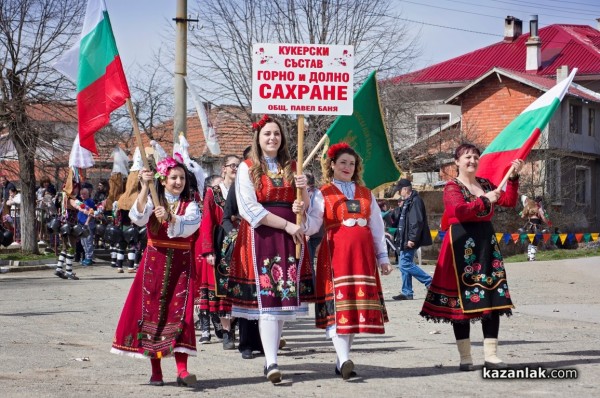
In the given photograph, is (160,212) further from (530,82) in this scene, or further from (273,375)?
(530,82)

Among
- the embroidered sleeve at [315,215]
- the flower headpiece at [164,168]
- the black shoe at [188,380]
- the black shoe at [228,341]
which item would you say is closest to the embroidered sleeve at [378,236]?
the embroidered sleeve at [315,215]

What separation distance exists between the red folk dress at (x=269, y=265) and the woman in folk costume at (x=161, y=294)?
40 centimetres

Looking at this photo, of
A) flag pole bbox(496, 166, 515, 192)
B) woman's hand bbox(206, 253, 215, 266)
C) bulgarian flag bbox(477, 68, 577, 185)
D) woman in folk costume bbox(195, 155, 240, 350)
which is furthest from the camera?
woman in folk costume bbox(195, 155, 240, 350)

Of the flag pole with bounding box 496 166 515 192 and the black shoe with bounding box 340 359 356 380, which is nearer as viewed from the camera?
the black shoe with bounding box 340 359 356 380

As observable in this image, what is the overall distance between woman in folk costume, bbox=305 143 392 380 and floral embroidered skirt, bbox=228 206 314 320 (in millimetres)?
201

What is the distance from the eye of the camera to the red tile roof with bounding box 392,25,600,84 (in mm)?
48344

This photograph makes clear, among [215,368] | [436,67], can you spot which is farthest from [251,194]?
[436,67]

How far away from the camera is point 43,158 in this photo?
1000 inches

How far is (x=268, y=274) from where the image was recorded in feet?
26.5

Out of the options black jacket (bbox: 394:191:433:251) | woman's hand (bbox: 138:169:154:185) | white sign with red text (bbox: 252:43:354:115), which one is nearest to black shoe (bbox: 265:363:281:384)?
woman's hand (bbox: 138:169:154:185)

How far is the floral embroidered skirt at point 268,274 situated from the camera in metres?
8.08

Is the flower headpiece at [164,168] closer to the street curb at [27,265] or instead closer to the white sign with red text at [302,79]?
the white sign with red text at [302,79]

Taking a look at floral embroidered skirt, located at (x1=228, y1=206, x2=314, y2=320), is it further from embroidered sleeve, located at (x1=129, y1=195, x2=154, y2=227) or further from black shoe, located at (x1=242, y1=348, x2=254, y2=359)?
black shoe, located at (x1=242, y1=348, x2=254, y2=359)

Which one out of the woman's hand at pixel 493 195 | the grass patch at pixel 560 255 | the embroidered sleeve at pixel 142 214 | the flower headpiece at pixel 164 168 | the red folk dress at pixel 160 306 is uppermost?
the flower headpiece at pixel 164 168
